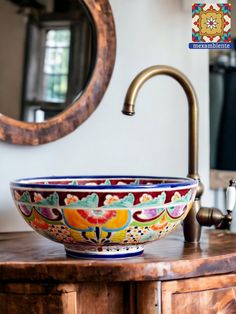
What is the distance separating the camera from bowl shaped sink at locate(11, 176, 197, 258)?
33.1 inches

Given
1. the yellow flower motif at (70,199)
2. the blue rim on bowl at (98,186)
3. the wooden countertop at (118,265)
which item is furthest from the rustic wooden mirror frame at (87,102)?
the yellow flower motif at (70,199)

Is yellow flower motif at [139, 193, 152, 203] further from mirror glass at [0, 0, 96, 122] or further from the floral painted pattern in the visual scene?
mirror glass at [0, 0, 96, 122]

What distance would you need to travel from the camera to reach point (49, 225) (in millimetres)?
880

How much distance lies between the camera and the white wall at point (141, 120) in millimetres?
1286

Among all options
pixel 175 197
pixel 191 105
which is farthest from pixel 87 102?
pixel 175 197

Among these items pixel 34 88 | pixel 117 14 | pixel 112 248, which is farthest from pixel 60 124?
pixel 112 248

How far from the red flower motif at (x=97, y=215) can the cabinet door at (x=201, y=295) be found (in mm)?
142

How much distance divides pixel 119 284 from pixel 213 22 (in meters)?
0.70

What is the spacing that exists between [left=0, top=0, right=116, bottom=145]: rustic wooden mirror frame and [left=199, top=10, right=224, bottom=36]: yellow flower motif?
218 millimetres

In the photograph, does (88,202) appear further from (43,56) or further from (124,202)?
(43,56)

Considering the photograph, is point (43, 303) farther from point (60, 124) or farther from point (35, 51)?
point (35, 51)

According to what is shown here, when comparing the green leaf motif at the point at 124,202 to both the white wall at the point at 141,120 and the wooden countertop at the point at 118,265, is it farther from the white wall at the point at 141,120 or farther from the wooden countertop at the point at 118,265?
the white wall at the point at 141,120

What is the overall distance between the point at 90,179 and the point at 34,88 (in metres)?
0.25

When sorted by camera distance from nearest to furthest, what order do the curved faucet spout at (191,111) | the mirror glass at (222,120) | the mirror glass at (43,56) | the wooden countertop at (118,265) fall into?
1. the wooden countertop at (118,265)
2. the curved faucet spout at (191,111)
3. the mirror glass at (43,56)
4. the mirror glass at (222,120)
